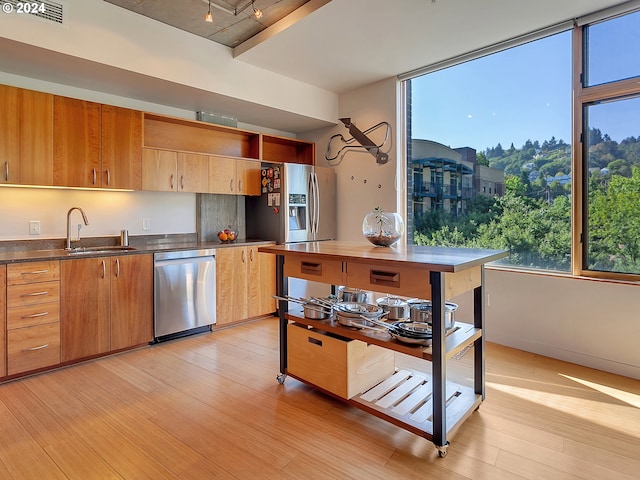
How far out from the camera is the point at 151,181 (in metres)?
3.48

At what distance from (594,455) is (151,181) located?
379cm

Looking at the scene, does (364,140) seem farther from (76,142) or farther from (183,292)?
(76,142)

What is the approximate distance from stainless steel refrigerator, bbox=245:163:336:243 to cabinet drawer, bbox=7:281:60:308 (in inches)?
86.1

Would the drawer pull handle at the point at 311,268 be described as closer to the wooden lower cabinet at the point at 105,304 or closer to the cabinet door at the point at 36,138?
the wooden lower cabinet at the point at 105,304

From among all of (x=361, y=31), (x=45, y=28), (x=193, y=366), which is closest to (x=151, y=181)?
(x=45, y=28)

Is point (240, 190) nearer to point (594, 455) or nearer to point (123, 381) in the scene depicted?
point (123, 381)

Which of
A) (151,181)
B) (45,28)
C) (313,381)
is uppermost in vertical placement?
(45,28)

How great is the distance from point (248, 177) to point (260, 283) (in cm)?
125

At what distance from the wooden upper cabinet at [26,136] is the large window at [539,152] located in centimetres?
346

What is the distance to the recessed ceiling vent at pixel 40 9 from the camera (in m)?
2.46

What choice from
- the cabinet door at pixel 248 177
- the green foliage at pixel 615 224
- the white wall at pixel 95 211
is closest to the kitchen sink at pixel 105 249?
the white wall at pixel 95 211

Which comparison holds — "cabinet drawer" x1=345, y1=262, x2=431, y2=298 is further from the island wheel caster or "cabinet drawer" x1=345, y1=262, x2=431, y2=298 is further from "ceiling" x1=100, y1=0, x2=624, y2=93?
"ceiling" x1=100, y1=0, x2=624, y2=93

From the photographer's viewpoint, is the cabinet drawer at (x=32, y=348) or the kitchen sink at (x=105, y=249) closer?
the cabinet drawer at (x=32, y=348)

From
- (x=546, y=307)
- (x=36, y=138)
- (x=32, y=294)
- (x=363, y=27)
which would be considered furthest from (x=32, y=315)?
(x=546, y=307)
